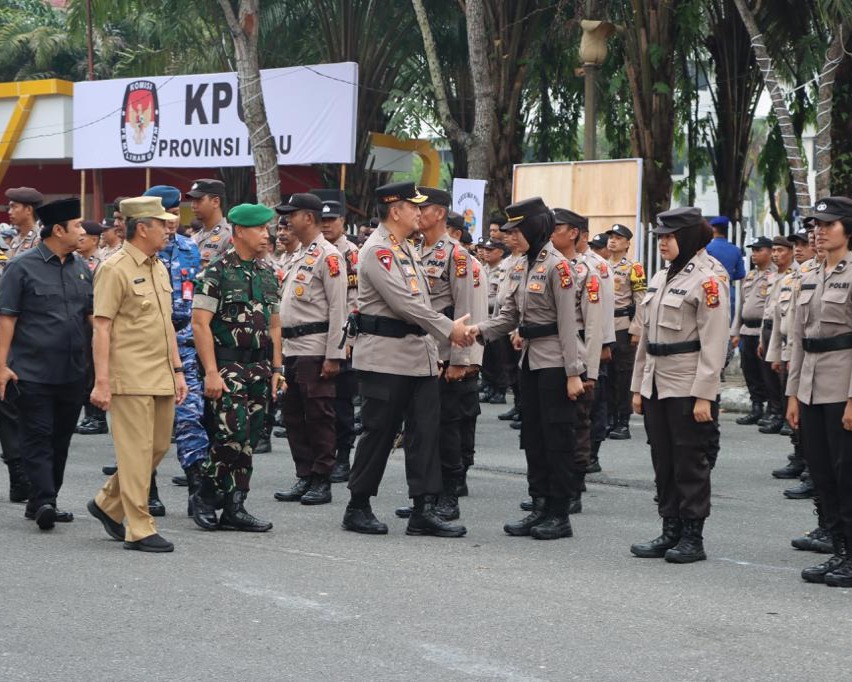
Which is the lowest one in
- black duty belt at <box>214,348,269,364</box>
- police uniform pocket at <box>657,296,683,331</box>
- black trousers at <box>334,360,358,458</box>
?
black trousers at <box>334,360,358,458</box>

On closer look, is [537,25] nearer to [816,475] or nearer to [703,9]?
[703,9]

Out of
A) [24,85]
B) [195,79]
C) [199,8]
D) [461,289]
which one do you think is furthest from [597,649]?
[24,85]

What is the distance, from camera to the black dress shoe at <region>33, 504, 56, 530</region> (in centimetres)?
823

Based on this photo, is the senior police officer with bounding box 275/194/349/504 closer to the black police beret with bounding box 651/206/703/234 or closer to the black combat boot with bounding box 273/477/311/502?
the black combat boot with bounding box 273/477/311/502

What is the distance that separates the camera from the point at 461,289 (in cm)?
931

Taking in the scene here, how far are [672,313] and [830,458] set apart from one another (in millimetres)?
1166

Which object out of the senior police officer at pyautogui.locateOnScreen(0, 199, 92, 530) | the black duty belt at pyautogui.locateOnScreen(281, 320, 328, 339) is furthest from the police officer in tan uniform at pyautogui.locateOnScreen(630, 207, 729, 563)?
the senior police officer at pyautogui.locateOnScreen(0, 199, 92, 530)

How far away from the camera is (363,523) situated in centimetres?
844

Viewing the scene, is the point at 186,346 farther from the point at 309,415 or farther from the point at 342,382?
the point at 342,382

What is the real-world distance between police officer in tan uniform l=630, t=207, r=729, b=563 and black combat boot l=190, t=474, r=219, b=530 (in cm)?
261

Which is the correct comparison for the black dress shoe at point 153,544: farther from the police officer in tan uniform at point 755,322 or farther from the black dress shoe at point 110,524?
the police officer in tan uniform at point 755,322

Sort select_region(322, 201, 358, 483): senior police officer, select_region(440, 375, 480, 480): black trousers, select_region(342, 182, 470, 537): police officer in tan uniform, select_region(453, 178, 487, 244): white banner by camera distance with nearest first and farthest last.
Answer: select_region(342, 182, 470, 537): police officer in tan uniform
select_region(440, 375, 480, 480): black trousers
select_region(322, 201, 358, 483): senior police officer
select_region(453, 178, 487, 244): white banner

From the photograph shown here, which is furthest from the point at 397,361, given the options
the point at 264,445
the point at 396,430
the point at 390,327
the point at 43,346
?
the point at 264,445

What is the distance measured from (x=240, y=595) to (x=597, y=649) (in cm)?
186
